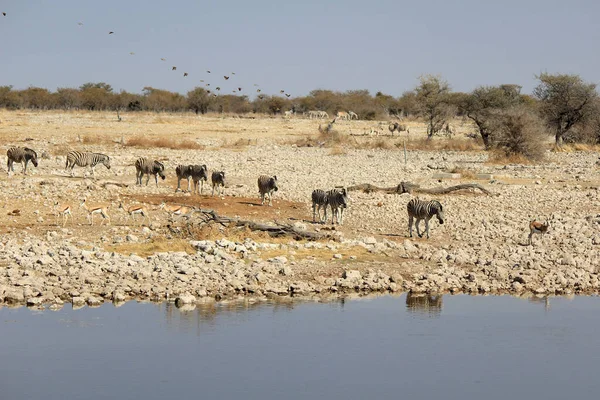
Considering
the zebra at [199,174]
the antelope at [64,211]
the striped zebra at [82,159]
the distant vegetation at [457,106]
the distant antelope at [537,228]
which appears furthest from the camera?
the distant vegetation at [457,106]

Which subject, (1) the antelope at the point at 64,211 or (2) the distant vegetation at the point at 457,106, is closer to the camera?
(1) the antelope at the point at 64,211

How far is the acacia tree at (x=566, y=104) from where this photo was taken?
44.5 m

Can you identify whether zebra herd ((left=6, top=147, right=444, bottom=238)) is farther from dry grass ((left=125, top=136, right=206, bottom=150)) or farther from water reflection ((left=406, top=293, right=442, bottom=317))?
dry grass ((left=125, top=136, right=206, bottom=150))

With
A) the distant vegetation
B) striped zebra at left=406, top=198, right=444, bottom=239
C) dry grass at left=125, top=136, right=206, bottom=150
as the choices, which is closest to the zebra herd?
striped zebra at left=406, top=198, right=444, bottom=239

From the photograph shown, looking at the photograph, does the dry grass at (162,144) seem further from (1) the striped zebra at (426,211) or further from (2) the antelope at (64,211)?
(1) the striped zebra at (426,211)

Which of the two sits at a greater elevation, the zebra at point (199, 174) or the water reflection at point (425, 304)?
the zebra at point (199, 174)

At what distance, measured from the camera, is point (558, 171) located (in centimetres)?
3064

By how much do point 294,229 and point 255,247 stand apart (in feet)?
4.58

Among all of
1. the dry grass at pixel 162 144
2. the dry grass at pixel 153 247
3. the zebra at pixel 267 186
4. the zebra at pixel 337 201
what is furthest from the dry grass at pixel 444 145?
the dry grass at pixel 153 247

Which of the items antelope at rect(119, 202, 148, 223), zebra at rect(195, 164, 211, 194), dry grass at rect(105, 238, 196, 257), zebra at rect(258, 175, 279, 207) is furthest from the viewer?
zebra at rect(195, 164, 211, 194)

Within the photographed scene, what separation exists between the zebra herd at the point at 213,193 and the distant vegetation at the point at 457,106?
15090 millimetres

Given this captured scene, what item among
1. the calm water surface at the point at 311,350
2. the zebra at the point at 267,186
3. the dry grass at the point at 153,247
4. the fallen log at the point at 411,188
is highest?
the zebra at the point at 267,186

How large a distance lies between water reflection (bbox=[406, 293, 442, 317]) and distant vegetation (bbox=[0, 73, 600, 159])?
20.9 m

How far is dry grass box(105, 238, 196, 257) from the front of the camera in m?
15.6
